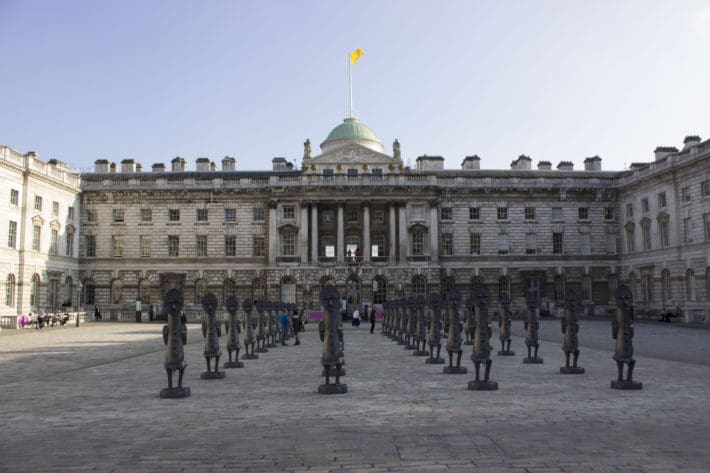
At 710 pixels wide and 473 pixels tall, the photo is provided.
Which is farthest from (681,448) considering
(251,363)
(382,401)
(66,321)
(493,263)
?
(493,263)

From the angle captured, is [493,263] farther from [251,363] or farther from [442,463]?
[442,463]

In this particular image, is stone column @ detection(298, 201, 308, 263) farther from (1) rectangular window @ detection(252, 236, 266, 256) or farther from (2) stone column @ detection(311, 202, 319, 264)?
(1) rectangular window @ detection(252, 236, 266, 256)

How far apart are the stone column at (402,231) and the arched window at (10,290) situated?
3377 centimetres

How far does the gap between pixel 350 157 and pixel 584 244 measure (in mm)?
25143

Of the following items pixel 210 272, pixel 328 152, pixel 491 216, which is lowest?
pixel 210 272

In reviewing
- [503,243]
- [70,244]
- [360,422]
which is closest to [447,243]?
[503,243]

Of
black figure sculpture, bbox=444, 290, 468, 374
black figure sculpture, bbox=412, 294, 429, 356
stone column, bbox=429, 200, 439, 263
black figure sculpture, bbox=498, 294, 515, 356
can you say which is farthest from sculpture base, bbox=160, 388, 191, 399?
stone column, bbox=429, 200, 439, 263

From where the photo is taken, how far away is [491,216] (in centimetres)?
6338

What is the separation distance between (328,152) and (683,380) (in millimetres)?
51515

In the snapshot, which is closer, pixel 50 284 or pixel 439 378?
pixel 439 378

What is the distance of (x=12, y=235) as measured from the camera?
5053cm

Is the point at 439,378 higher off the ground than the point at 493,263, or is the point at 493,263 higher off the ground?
the point at 493,263

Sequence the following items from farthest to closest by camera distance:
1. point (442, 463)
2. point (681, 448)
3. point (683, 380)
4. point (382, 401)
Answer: point (683, 380) < point (382, 401) < point (681, 448) < point (442, 463)

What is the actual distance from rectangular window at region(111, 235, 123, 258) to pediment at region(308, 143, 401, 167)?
67.3ft
